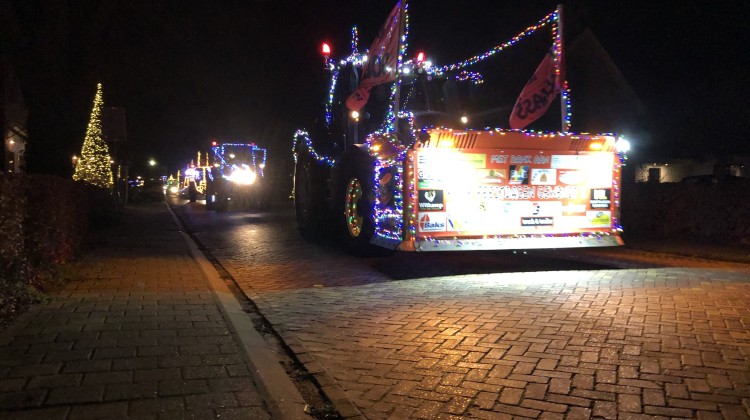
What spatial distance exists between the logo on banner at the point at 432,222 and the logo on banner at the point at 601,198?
2635 millimetres

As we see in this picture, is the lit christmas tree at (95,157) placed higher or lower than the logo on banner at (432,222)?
higher

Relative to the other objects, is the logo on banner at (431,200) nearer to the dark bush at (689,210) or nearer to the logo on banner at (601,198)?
the logo on banner at (601,198)

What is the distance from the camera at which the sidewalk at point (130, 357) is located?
3959mm

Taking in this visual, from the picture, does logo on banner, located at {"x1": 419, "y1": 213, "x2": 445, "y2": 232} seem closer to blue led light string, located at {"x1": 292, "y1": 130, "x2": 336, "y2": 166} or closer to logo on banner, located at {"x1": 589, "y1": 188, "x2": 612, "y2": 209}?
logo on banner, located at {"x1": 589, "y1": 188, "x2": 612, "y2": 209}

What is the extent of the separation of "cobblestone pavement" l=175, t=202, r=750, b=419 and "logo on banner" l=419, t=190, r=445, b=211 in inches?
41.3

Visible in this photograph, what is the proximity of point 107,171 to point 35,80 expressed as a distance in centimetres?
411

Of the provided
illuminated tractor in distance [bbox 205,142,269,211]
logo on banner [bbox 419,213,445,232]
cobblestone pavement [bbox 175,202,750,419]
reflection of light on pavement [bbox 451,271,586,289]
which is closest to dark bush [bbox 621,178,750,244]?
cobblestone pavement [bbox 175,202,750,419]

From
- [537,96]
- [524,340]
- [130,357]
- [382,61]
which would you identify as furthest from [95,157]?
[524,340]

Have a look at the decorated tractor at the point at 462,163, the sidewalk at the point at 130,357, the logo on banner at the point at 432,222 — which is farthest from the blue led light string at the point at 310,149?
the sidewalk at the point at 130,357

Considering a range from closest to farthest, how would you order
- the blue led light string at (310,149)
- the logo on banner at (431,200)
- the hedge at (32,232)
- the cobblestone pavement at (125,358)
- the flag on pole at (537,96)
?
the cobblestone pavement at (125,358), the hedge at (32,232), the logo on banner at (431,200), the flag on pole at (537,96), the blue led light string at (310,149)

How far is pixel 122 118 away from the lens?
15.3 metres

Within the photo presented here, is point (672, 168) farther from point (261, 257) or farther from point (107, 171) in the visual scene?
point (107, 171)

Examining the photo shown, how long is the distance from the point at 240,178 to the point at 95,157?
6811mm

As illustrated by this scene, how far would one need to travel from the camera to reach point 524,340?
5449mm
